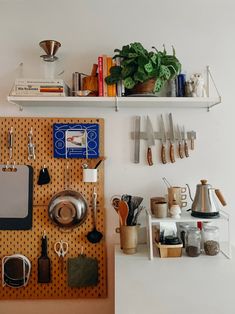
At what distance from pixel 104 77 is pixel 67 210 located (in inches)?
30.2

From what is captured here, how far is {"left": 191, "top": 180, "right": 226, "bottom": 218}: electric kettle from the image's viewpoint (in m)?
1.60

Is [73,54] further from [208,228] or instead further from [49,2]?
[208,228]

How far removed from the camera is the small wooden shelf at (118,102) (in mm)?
1612

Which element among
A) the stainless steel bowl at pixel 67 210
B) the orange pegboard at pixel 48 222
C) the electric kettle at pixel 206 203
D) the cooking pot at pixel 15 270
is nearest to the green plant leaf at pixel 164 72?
the orange pegboard at pixel 48 222

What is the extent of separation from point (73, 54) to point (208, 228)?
4.12 ft

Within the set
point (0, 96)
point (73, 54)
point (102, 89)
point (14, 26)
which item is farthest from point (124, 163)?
point (14, 26)

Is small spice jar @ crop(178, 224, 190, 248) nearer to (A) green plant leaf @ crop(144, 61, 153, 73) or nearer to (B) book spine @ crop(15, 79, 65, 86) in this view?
(A) green plant leaf @ crop(144, 61, 153, 73)

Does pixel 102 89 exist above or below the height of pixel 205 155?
above

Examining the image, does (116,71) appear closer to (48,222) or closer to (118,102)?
(118,102)

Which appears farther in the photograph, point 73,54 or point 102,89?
point 73,54

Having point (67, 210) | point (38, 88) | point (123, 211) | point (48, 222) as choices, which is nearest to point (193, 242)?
point (123, 211)

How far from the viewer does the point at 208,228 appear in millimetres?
1691

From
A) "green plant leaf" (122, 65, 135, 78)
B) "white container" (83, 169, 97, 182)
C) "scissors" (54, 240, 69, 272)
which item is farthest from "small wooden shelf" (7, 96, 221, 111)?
"scissors" (54, 240, 69, 272)

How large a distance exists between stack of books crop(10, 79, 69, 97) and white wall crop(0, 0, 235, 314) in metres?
0.22
